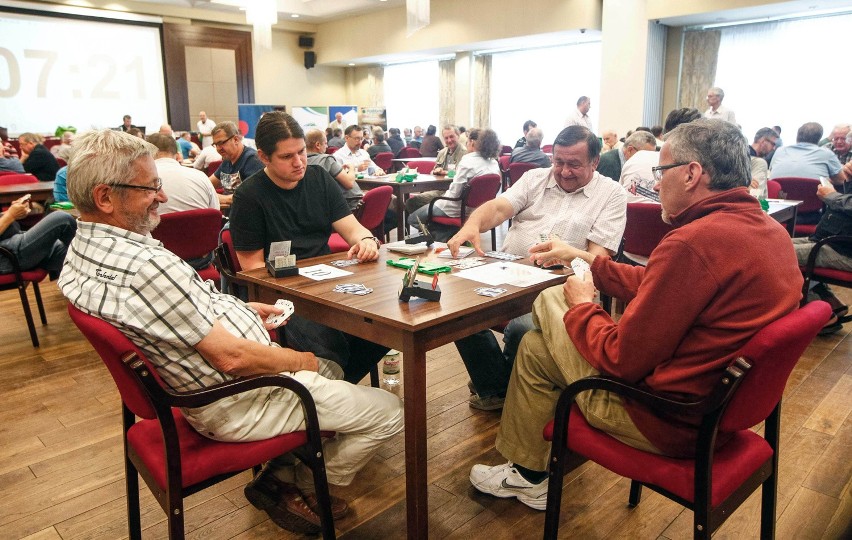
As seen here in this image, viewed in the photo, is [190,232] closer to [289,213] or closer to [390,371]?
[289,213]

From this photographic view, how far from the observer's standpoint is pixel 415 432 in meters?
1.71

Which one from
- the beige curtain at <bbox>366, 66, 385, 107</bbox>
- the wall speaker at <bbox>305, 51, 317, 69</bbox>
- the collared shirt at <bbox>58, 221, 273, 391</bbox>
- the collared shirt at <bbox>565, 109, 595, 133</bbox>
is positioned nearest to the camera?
the collared shirt at <bbox>58, 221, 273, 391</bbox>

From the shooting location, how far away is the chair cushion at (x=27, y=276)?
3.41m

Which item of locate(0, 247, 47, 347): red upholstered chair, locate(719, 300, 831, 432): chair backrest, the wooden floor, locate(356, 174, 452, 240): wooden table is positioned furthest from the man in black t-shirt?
locate(356, 174, 452, 240): wooden table

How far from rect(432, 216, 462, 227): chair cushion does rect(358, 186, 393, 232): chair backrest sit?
0.84 metres

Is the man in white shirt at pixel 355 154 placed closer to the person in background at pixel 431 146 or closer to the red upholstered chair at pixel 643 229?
the person in background at pixel 431 146

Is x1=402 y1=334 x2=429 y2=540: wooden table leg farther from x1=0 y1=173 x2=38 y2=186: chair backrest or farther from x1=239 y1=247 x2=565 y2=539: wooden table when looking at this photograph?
x1=0 y1=173 x2=38 y2=186: chair backrest

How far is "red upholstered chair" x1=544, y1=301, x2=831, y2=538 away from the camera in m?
1.26

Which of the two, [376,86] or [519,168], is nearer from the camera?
[519,168]

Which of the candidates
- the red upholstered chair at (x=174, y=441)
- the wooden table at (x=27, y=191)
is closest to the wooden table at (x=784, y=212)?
the red upholstered chair at (x=174, y=441)

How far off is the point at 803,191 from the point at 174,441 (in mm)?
4872

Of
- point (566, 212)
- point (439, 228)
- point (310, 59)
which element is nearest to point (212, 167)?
point (439, 228)

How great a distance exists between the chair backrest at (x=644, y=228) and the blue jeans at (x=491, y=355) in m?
1.13

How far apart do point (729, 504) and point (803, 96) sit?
9.54m
